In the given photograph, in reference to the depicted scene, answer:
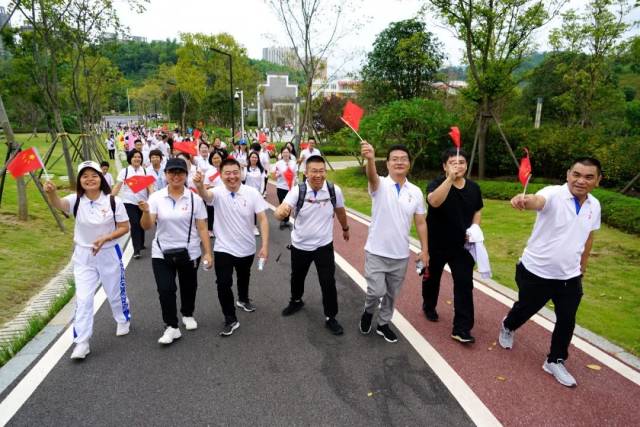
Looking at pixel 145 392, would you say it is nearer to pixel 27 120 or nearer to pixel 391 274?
pixel 391 274

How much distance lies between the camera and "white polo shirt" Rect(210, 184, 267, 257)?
4324mm

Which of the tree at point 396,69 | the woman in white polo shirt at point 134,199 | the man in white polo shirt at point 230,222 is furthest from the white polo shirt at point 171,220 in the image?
the tree at point 396,69

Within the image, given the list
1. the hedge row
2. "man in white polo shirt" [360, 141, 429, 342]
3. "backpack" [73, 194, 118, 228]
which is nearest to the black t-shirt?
"man in white polo shirt" [360, 141, 429, 342]

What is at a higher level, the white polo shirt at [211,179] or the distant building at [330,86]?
the distant building at [330,86]

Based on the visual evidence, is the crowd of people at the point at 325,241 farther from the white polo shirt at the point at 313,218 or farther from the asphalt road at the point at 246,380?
the asphalt road at the point at 246,380

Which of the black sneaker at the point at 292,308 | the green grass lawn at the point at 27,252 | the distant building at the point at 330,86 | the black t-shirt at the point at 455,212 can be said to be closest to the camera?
the black t-shirt at the point at 455,212

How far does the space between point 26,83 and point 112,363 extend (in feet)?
65.2

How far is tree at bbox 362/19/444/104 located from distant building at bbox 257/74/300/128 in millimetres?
10744

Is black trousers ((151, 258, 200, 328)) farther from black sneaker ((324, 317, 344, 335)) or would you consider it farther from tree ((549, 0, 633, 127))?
tree ((549, 0, 633, 127))

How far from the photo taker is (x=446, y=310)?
507cm

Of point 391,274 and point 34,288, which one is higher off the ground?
point 391,274

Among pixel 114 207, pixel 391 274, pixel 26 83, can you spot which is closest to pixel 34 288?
pixel 114 207

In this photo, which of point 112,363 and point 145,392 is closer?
point 145,392

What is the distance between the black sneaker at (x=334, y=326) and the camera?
4418 millimetres
